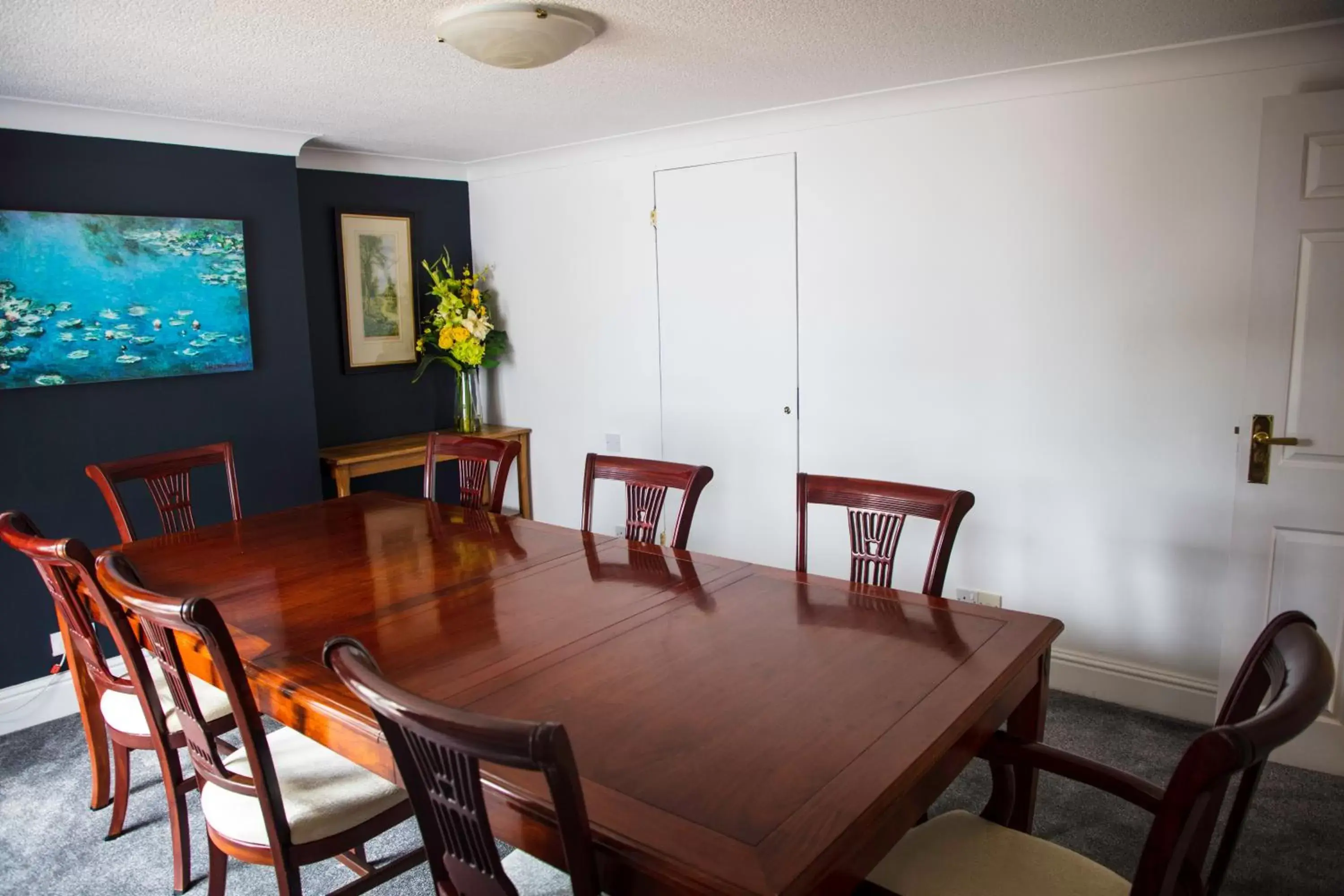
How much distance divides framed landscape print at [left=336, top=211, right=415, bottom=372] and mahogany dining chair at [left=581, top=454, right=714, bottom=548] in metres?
2.31

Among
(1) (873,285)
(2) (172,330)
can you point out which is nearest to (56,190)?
(2) (172,330)

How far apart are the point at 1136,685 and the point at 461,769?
2826 mm

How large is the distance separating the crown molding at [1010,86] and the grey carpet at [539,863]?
2.13m

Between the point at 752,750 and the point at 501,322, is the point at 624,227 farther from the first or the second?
the point at 752,750

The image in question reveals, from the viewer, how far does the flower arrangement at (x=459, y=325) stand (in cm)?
473

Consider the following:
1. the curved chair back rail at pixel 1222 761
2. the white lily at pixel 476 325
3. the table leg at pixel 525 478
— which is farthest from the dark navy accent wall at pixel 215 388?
the curved chair back rail at pixel 1222 761

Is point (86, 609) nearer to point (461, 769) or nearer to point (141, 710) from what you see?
point (141, 710)

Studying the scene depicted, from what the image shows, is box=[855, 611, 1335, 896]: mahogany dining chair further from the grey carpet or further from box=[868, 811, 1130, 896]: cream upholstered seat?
the grey carpet

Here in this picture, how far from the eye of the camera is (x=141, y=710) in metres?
2.18

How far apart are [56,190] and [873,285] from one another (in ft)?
10.2

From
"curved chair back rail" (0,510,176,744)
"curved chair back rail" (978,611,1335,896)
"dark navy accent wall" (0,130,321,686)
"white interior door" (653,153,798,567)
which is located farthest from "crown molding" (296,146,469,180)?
"curved chair back rail" (978,611,1335,896)

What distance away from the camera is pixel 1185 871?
54.1 inches

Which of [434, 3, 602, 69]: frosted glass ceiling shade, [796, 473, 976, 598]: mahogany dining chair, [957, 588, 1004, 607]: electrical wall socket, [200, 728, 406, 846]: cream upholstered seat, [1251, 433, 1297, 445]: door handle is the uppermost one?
[434, 3, 602, 69]: frosted glass ceiling shade

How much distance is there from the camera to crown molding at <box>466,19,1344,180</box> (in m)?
2.70
